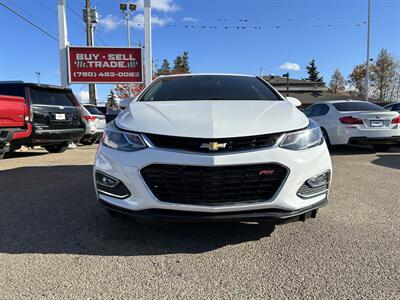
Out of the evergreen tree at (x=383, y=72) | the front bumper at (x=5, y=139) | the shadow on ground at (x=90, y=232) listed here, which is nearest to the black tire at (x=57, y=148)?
the front bumper at (x=5, y=139)

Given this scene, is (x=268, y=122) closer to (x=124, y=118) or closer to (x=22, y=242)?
(x=124, y=118)

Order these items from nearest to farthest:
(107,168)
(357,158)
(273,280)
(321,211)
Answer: (273,280) < (107,168) < (321,211) < (357,158)

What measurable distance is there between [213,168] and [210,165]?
36mm

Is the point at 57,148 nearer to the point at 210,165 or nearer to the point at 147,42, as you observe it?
the point at 147,42

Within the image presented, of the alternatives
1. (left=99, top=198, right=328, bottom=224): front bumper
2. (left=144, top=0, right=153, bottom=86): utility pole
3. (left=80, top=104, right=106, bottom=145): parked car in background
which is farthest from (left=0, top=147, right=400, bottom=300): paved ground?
(left=144, top=0, right=153, bottom=86): utility pole

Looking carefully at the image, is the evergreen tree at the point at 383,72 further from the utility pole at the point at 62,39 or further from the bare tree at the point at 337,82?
the utility pole at the point at 62,39

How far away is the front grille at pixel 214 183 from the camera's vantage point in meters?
2.87

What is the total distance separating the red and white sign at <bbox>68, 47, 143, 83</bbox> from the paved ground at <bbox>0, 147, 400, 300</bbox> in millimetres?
10755

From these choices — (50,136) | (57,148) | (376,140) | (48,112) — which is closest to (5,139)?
(50,136)

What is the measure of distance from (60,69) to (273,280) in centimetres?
1371

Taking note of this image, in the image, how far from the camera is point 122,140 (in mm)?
3168

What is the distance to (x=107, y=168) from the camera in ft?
10.3

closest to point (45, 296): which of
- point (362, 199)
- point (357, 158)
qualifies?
point (362, 199)

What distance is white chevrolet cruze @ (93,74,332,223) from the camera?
9.45 feet
